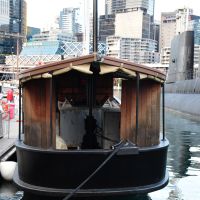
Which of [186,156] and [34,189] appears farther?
[186,156]

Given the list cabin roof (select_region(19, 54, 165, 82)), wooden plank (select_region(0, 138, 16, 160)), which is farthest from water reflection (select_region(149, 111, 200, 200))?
wooden plank (select_region(0, 138, 16, 160))

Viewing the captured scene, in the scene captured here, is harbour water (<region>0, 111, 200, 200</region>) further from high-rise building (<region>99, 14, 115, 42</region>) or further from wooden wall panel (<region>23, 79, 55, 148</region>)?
high-rise building (<region>99, 14, 115, 42</region>)

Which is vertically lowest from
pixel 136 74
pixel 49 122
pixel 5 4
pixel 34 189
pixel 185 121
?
pixel 185 121

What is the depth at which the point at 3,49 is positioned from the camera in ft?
472

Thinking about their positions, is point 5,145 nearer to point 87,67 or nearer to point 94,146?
point 94,146

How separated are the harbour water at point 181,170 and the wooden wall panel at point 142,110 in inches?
94.5

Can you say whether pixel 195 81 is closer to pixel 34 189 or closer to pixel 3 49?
pixel 34 189

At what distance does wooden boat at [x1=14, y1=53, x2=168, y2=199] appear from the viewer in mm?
7852

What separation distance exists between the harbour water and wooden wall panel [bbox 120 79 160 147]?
240cm

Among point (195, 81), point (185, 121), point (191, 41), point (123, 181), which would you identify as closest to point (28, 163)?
point (123, 181)

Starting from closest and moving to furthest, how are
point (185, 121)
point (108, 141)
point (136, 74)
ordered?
point (136, 74), point (108, 141), point (185, 121)

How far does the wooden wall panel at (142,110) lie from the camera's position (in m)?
8.55

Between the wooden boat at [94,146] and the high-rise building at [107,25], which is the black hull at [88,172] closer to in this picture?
the wooden boat at [94,146]

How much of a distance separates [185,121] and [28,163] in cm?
2430
